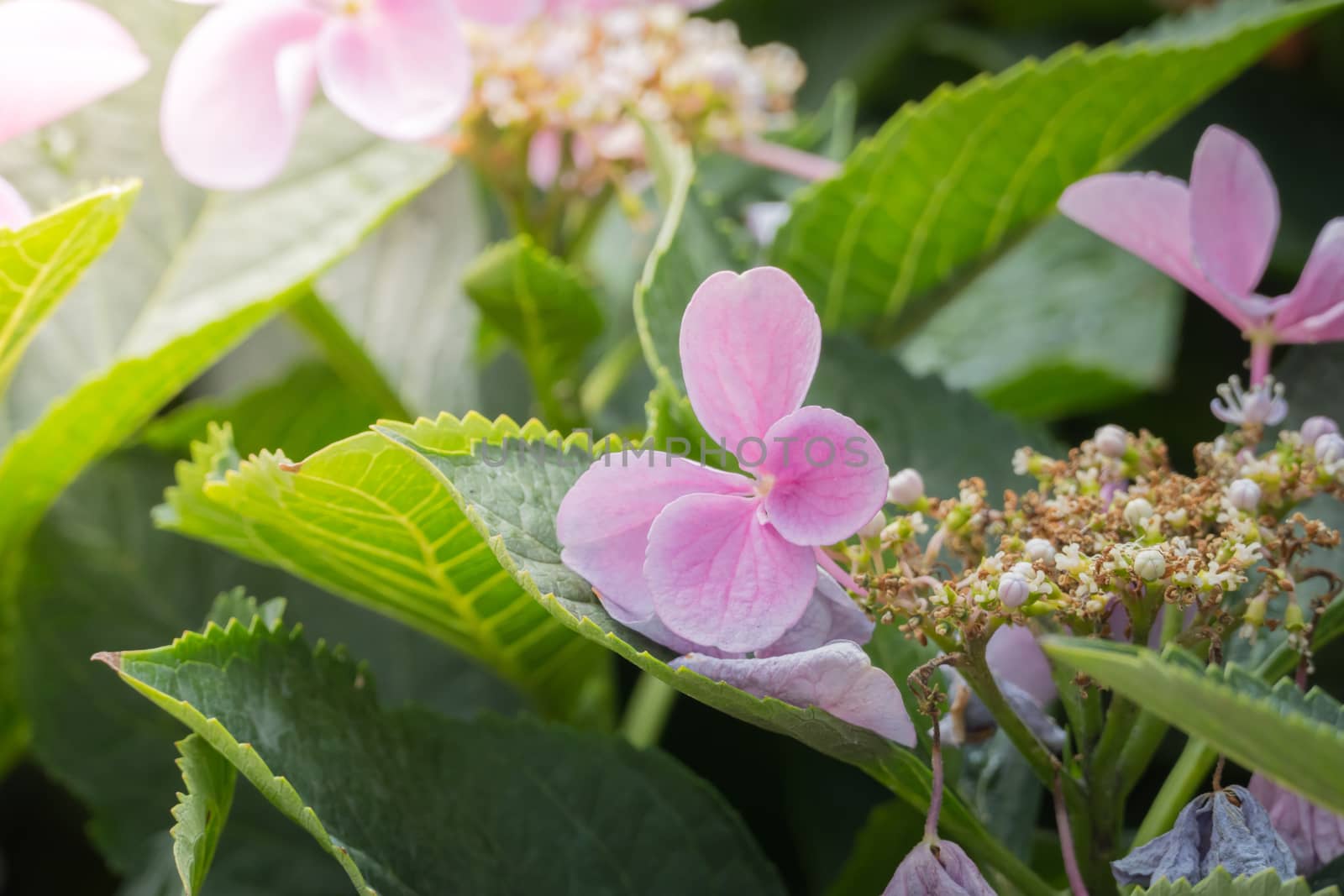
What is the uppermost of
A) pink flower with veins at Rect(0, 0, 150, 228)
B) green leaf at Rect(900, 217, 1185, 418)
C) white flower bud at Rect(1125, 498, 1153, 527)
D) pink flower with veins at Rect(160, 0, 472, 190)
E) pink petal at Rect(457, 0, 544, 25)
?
pink flower with veins at Rect(0, 0, 150, 228)

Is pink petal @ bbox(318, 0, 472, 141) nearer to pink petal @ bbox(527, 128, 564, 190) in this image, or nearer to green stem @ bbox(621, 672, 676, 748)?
pink petal @ bbox(527, 128, 564, 190)

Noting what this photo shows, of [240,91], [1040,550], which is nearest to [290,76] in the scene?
[240,91]

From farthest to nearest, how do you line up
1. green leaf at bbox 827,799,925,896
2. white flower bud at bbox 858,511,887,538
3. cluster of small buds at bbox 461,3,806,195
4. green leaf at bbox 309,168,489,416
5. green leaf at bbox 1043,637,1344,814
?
green leaf at bbox 309,168,489,416 → cluster of small buds at bbox 461,3,806,195 → green leaf at bbox 827,799,925,896 → white flower bud at bbox 858,511,887,538 → green leaf at bbox 1043,637,1344,814

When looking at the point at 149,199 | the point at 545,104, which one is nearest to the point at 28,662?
the point at 149,199

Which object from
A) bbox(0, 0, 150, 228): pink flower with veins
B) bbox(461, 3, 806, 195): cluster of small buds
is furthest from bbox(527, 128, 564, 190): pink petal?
bbox(0, 0, 150, 228): pink flower with veins

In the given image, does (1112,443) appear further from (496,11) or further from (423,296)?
(423,296)

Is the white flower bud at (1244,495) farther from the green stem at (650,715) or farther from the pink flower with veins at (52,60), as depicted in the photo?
the pink flower with veins at (52,60)

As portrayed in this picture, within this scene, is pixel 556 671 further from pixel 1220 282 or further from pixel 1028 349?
pixel 1028 349
